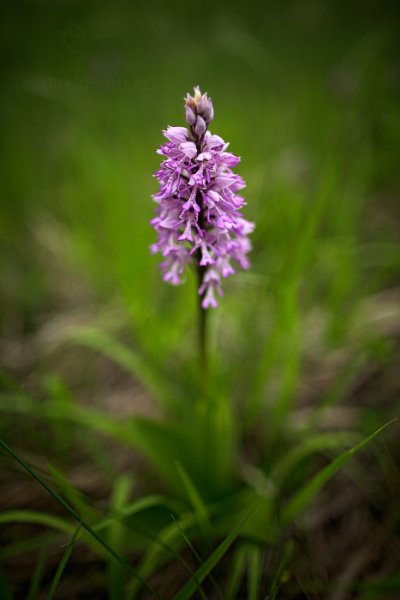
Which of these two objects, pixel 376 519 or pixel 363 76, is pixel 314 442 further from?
pixel 363 76

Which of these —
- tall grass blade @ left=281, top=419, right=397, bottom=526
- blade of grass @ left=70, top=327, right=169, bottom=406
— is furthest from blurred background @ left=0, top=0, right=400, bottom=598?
tall grass blade @ left=281, top=419, right=397, bottom=526

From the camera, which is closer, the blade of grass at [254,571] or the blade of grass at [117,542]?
the blade of grass at [117,542]

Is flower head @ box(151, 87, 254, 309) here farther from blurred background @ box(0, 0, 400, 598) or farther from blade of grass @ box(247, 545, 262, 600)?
blade of grass @ box(247, 545, 262, 600)

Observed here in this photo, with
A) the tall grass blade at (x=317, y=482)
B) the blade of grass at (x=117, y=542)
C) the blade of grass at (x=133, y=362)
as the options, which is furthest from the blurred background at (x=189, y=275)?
the tall grass blade at (x=317, y=482)

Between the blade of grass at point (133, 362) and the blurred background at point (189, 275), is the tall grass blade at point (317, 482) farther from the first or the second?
the blade of grass at point (133, 362)

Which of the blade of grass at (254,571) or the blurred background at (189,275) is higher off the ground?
the blurred background at (189,275)

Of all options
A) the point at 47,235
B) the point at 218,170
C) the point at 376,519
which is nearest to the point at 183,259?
the point at 218,170

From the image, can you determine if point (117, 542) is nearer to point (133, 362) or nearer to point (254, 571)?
point (254, 571)
